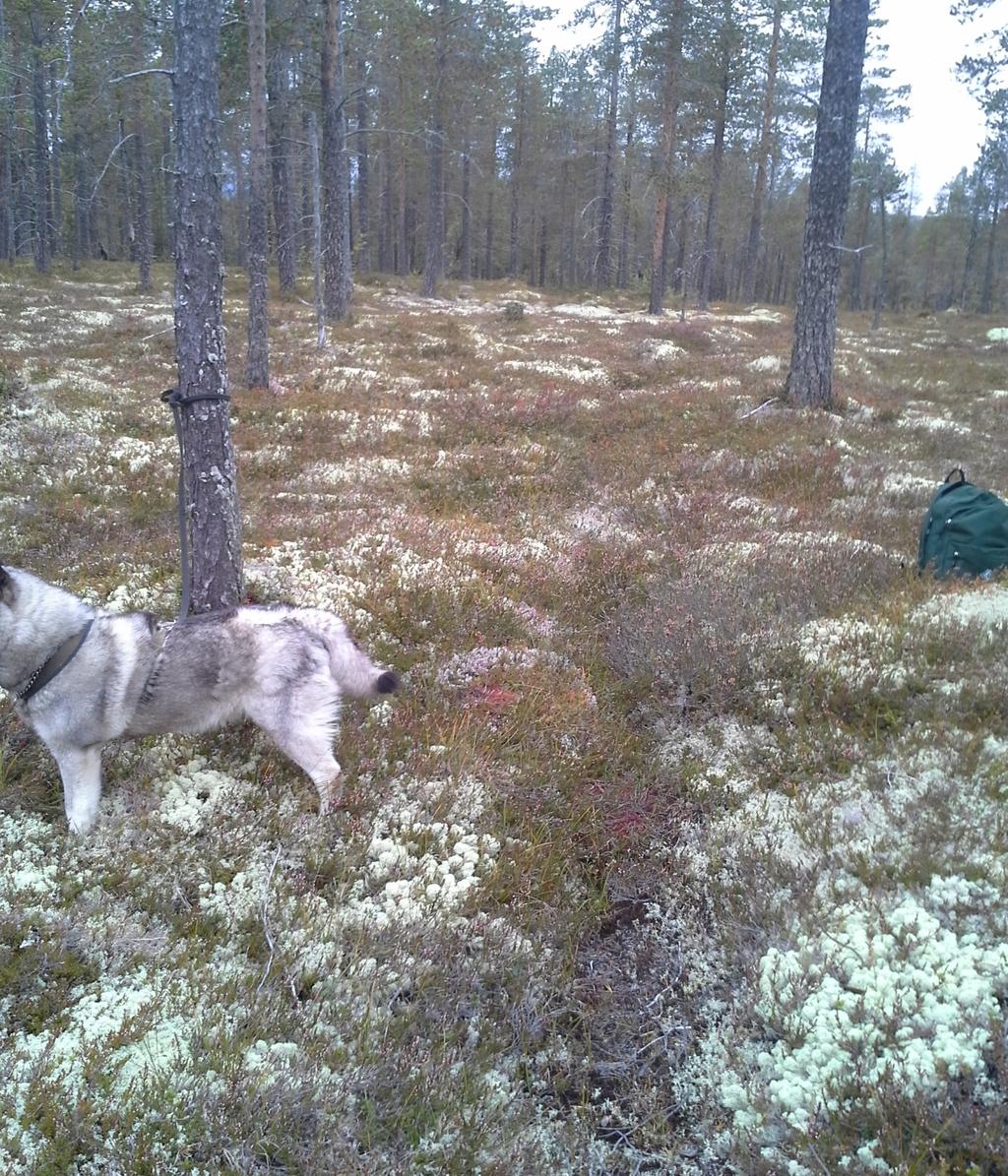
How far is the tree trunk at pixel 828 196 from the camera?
13.0m

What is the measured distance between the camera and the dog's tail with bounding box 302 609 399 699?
463 centimetres

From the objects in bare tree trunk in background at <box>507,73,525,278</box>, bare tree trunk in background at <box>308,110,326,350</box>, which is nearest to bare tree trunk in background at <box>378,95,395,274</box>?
bare tree trunk in background at <box>507,73,525,278</box>

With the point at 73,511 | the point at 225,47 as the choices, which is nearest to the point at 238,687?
the point at 73,511

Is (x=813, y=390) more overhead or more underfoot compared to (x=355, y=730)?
more overhead

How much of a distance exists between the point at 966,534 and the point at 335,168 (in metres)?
21.2

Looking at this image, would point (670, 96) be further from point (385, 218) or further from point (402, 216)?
point (385, 218)

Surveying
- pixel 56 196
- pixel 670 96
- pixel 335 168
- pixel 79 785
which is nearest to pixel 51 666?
pixel 79 785

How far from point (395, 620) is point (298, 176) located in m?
36.4

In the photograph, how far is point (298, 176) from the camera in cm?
3553

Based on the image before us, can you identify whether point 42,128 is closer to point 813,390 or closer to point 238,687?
point 813,390

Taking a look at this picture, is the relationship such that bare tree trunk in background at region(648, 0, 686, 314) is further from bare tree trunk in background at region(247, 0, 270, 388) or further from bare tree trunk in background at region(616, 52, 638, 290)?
bare tree trunk in background at region(247, 0, 270, 388)

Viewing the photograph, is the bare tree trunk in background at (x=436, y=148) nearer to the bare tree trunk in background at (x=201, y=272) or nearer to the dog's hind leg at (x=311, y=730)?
the bare tree trunk in background at (x=201, y=272)

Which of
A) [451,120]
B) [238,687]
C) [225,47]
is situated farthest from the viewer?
[451,120]

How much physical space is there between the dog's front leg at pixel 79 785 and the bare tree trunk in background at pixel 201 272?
7.39 feet
